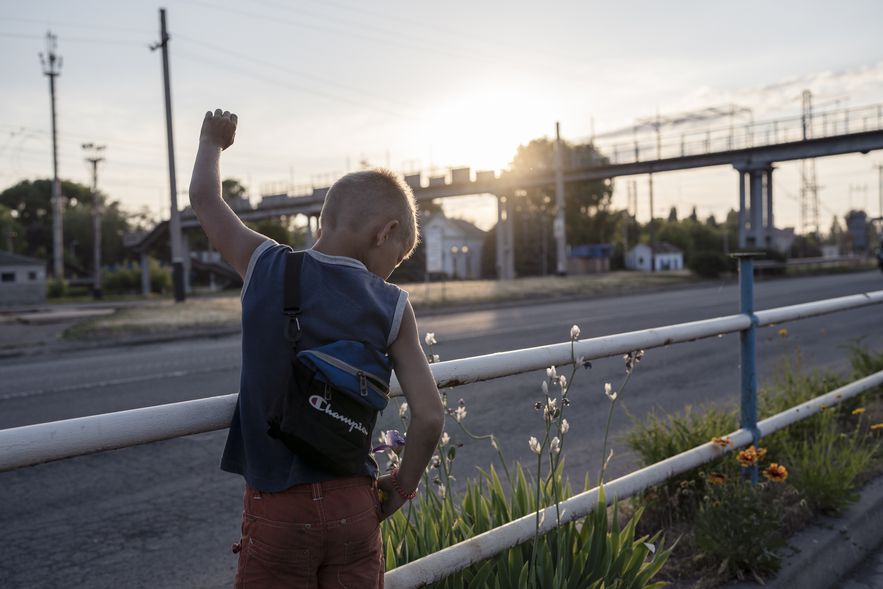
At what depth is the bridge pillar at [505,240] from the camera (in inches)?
1875

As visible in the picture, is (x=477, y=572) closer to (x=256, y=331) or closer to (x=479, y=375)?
(x=479, y=375)

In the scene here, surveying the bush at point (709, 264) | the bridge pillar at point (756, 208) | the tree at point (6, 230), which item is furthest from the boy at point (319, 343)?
the tree at point (6, 230)

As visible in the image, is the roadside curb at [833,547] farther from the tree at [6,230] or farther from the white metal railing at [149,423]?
the tree at [6,230]

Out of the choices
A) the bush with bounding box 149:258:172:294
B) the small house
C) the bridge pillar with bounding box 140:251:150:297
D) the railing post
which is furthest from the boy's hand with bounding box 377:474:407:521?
the small house

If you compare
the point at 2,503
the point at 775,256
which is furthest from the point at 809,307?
the point at 775,256

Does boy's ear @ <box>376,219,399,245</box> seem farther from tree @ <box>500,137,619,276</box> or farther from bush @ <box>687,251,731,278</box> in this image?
tree @ <box>500,137,619,276</box>

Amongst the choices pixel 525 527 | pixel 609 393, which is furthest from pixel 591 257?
pixel 525 527

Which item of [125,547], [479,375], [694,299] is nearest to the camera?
[479,375]

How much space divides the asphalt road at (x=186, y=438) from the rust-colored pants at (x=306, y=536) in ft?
4.00

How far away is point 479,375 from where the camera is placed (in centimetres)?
237

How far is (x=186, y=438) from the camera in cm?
628

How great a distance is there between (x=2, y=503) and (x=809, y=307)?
4849mm

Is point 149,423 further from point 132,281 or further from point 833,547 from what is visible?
point 132,281

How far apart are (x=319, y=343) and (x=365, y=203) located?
13.5 inches
